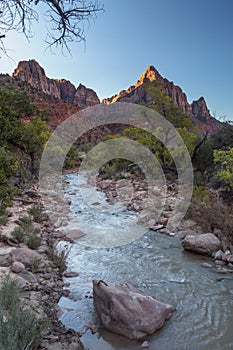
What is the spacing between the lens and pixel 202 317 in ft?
12.0

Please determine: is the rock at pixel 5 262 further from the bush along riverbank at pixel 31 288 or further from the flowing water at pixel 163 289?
the flowing water at pixel 163 289

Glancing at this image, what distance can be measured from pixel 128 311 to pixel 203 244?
3025mm

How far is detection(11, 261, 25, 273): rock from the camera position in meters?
4.38

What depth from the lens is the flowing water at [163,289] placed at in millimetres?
3168

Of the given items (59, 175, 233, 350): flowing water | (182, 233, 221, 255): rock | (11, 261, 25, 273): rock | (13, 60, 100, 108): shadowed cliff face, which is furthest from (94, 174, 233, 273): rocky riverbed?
(13, 60, 100, 108): shadowed cliff face

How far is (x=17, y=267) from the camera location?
4.43 meters

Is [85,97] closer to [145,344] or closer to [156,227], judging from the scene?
[156,227]

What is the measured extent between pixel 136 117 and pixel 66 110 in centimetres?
3471

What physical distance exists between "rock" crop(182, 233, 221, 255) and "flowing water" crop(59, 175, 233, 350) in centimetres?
17

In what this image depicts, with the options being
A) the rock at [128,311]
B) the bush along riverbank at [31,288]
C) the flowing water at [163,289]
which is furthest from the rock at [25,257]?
the rock at [128,311]

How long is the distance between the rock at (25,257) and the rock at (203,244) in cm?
316

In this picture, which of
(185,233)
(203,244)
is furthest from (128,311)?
(185,233)

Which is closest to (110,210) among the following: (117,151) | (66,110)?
(117,151)

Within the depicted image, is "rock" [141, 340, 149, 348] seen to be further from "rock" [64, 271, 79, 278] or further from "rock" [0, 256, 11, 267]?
"rock" [0, 256, 11, 267]
